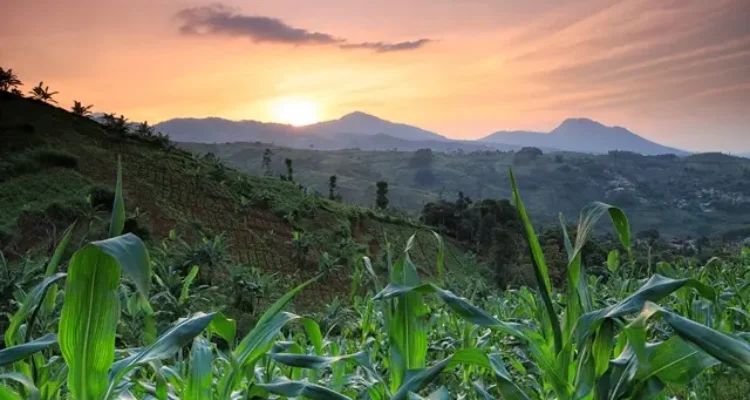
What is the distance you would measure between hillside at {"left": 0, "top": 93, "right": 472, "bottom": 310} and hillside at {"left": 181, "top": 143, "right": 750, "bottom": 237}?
63549 mm

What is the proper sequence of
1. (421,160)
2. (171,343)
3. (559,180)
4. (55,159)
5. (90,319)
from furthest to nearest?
(421,160), (559,180), (55,159), (171,343), (90,319)

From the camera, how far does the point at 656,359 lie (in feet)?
3.12

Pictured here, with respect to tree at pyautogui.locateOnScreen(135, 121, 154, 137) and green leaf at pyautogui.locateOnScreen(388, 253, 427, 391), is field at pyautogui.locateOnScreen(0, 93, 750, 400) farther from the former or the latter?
tree at pyautogui.locateOnScreen(135, 121, 154, 137)

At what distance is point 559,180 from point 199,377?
5189 inches

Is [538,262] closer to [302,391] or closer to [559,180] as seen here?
[302,391]

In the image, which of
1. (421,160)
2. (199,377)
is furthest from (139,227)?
(421,160)

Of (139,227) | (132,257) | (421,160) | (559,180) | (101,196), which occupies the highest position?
(421,160)

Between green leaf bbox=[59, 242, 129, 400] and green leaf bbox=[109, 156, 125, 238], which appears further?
green leaf bbox=[109, 156, 125, 238]

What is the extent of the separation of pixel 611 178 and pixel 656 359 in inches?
5486

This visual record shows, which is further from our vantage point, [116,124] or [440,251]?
[116,124]

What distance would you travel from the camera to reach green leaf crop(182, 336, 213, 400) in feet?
3.55

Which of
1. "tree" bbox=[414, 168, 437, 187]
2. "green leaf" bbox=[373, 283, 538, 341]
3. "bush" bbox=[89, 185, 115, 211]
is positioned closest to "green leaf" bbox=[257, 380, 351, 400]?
"green leaf" bbox=[373, 283, 538, 341]

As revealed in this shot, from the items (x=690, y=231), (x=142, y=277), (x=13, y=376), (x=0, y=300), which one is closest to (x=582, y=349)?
(x=142, y=277)

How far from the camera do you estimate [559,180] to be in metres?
124
